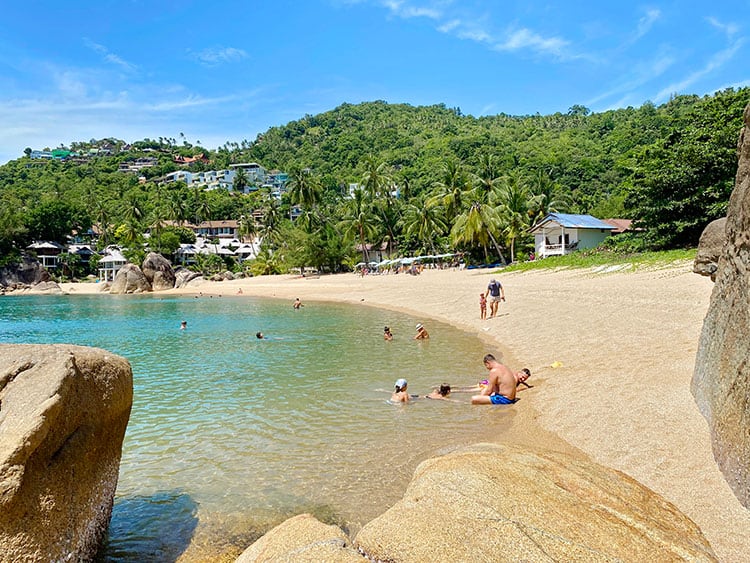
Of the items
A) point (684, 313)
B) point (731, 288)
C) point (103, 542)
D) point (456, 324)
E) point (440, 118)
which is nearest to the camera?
point (103, 542)

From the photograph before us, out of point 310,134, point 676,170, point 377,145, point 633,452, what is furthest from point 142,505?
point 310,134

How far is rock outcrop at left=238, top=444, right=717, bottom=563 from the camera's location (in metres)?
2.96

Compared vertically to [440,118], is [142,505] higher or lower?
lower

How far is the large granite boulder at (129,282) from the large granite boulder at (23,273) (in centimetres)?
1718

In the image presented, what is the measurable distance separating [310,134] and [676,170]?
516 feet

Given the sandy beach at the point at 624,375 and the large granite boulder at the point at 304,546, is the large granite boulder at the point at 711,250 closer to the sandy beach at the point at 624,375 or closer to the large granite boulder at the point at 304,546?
the sandy beach at the point at 624,375

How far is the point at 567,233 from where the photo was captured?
47312 millimetres

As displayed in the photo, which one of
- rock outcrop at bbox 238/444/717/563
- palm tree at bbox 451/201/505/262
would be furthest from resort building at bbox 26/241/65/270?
rock outcrop at bbox 238/444/717/563

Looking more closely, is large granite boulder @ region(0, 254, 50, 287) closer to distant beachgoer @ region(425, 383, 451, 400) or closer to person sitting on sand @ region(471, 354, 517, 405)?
distant beachgoer @ region(425, 383, 451, 400)

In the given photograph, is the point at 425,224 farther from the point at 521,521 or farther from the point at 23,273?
the point at 23,273

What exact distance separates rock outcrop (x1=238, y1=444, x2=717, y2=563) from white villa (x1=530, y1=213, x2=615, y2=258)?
45.0m

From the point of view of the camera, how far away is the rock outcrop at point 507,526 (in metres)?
2.96

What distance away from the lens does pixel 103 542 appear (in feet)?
16.9

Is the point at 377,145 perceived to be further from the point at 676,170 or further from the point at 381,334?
the point at 381,334
